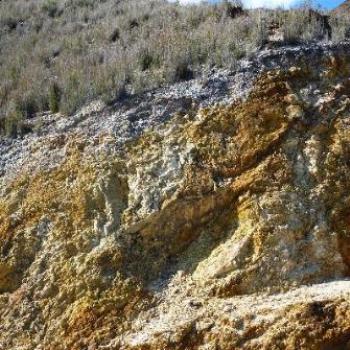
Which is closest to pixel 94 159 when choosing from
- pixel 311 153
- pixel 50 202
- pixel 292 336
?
pixel 50 202

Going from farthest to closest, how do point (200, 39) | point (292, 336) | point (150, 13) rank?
point (150, 13) → point (200, 39) → point (292, 336)

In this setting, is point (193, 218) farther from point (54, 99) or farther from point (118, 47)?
point (118, 47)

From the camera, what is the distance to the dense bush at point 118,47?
9.28 metres

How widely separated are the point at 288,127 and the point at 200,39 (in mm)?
2758

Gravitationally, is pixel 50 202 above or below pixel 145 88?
below

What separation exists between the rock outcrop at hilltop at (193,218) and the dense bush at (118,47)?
20.5 inches

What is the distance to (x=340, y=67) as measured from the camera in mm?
8547

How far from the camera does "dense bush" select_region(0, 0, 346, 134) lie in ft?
30.5

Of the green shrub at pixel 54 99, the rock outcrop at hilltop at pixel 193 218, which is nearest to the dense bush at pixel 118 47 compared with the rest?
the green shrub at pixel 54 99

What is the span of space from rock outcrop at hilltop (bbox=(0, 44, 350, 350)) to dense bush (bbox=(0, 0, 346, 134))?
20.5 inches

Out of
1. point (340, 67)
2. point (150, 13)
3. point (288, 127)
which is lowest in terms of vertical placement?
point (288, 127)

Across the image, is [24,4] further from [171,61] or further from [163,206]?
[163,206]

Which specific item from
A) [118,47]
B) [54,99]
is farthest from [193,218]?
[118,47]

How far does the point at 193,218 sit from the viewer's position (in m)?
7.39
